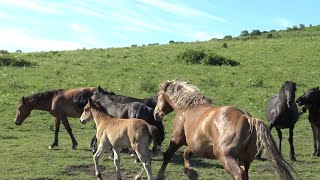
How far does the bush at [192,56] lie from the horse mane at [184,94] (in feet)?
70.5

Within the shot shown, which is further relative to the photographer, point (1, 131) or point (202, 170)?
point (1, 131)

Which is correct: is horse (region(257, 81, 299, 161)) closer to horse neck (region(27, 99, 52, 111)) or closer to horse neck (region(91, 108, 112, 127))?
horse neck (region(91, 108, 112, 127))

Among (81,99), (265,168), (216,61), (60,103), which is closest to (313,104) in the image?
(265,168)

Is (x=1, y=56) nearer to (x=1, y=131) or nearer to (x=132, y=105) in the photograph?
(x=1, y=131)

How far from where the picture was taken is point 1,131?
18.8m

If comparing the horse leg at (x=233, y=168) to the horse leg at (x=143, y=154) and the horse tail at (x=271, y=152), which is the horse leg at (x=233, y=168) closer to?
the horse tail at (x=271, y=152)

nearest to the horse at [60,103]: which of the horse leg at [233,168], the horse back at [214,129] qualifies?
the horse back at [214,129]

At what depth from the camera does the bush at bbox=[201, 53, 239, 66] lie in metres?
32.4

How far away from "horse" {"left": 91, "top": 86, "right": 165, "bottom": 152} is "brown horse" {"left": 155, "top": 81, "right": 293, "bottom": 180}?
326 centimetres

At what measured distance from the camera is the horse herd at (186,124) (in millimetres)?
8031

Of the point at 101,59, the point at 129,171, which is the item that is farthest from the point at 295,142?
the point at 101,59

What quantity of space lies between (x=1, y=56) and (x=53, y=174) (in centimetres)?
2051

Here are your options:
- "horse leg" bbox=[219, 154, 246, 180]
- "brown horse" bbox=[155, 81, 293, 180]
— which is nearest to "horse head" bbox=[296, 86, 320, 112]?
"brown horse" bbox=[155, 81, 293, 180]

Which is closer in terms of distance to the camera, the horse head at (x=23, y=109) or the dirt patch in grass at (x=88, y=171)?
the dirt patch in grass at (x=88, y=171)
